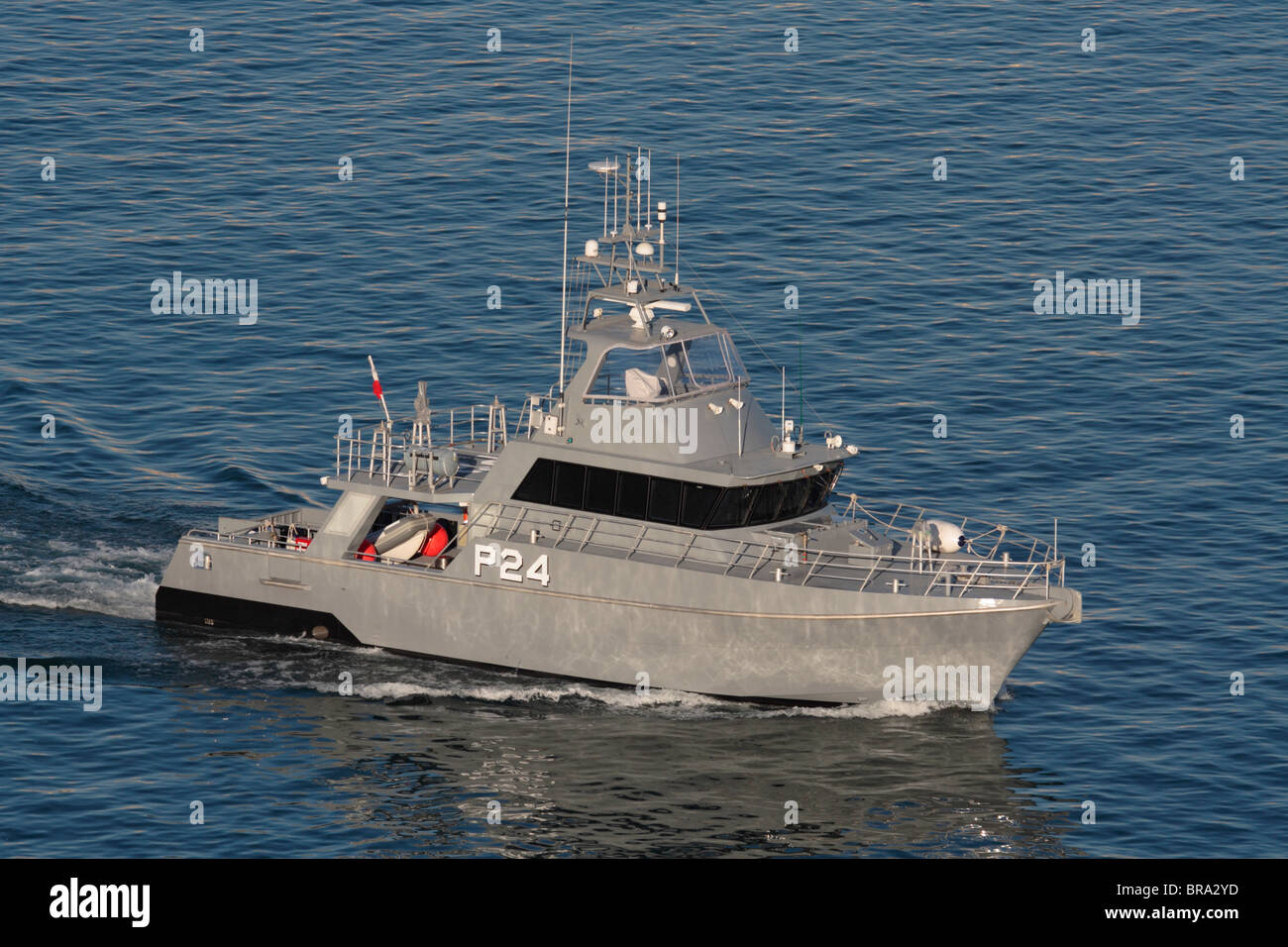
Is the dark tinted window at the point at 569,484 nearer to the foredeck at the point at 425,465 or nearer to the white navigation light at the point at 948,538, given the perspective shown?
the foredeck at the point at 425,465

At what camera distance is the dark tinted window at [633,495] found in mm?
44094

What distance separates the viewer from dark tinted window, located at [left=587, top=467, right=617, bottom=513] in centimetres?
4438

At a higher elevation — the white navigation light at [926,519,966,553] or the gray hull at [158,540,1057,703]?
the white navigation light at [926,519,966,553]

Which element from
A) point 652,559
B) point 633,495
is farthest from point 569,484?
point 652,559

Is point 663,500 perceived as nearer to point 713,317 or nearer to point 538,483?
point 538,483

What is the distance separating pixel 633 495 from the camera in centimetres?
4428

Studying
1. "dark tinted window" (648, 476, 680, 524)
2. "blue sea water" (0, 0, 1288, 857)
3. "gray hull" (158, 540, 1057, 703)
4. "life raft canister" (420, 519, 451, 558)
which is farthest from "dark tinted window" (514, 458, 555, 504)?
"blue sea water" (0, 0, 1288, 857)

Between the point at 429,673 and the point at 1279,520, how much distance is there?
69.1ft

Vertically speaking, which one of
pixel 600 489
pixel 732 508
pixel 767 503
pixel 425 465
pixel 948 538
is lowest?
pixel 948 538

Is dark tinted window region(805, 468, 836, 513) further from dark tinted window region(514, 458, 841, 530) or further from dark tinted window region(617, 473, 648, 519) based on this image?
dark tinted window region(617, 473, 648, 519)

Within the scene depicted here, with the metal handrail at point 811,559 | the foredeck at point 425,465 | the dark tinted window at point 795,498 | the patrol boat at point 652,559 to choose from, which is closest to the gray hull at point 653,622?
the patrol boat at point 652,559

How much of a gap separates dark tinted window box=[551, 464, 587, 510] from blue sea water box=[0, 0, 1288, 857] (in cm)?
393

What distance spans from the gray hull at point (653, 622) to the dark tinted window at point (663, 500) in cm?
119

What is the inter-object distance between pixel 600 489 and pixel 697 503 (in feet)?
7.02
